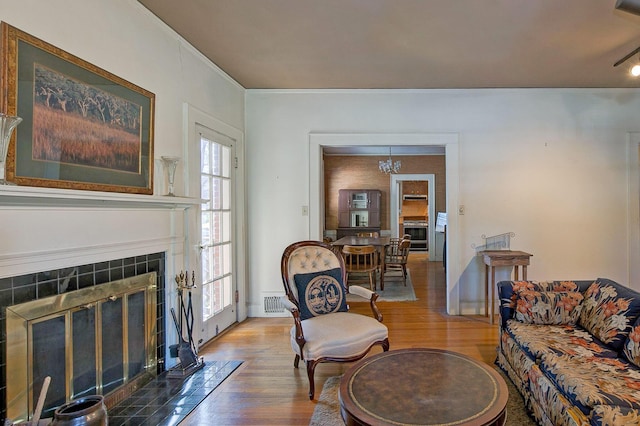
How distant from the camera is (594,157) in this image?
4.07 meters

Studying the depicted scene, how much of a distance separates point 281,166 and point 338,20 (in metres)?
1.95

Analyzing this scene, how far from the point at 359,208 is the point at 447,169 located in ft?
15.0

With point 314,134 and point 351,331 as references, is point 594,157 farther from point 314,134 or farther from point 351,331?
point 351,331

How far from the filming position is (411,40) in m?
2.88

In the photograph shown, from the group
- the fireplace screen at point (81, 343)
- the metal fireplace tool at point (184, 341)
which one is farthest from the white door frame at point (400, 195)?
the fireplace screen at point (81, 343)

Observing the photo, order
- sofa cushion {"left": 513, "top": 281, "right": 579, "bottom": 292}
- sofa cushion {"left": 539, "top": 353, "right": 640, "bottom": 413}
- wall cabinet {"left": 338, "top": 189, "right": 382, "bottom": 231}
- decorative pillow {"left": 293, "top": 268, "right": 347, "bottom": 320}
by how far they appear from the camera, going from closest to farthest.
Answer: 1. sofa cushion {"left": 539, "top": 353, "right": 640, "bottom": 413}
2. sofa cushion {"left": 513, "top": 281, "right": 579, "bottom": 292}
3. decorative pillow {"left": 293, "top": 268, "right": 347, "bottom": 320}
4. wall cabinet {"left": 338, "top": 189, "right": 382, "bottom": 231}

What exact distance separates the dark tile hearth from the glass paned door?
673 mm

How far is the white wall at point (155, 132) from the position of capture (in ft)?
5.46

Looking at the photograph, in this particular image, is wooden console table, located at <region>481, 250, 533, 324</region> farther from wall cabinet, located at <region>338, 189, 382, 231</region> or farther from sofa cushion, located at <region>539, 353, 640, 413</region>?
wall cabinet, located at <region>338, 189, 382, 231</region>

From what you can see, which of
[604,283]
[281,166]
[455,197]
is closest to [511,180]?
[455,197]

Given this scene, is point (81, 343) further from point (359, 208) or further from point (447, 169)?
point (359, 208)

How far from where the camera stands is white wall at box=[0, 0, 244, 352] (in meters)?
1.66

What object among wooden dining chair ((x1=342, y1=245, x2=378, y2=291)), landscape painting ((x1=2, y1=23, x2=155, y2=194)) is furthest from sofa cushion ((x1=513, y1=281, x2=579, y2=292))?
landscape painting ((x1=2, y1=23, x2=155, y2=194))

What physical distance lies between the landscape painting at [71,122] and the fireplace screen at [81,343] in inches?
25.2
